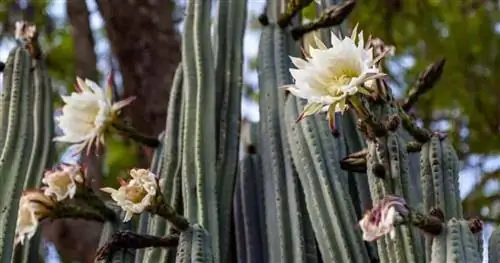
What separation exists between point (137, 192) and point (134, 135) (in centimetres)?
50

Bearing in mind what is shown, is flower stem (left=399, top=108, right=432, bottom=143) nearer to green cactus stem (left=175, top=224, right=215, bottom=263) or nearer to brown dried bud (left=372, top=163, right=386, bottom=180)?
brown dried bud (left=372, top=163, right=386, bottom=180)

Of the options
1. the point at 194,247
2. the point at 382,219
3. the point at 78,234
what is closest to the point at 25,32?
the point at 194,247

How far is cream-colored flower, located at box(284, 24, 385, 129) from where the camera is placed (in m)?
1.43

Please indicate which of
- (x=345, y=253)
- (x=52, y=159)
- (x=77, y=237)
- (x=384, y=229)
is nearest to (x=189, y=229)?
(x=345, y=253)

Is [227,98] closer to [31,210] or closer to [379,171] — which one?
[31,210]

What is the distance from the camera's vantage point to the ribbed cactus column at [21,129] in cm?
178

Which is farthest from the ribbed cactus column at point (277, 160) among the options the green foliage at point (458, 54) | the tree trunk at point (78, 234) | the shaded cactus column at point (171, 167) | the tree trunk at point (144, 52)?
the green foliage at point (458, 54)

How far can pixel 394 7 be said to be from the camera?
3.26 meters

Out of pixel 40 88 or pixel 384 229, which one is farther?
pixel 40 88

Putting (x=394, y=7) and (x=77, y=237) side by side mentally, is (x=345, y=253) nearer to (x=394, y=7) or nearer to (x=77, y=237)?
(x=77, y=237)

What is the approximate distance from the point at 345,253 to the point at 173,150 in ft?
Answer: 1.54

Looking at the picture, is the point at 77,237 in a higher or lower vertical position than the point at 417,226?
higher

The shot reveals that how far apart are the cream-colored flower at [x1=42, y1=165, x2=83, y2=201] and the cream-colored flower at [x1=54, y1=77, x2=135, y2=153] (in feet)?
0.83

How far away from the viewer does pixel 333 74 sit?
4.80 ft
